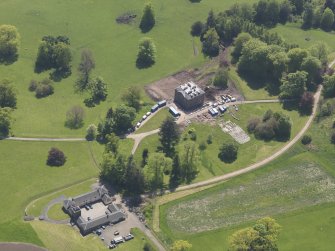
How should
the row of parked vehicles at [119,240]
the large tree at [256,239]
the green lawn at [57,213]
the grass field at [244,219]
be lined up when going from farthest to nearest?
the green lawn at [57,213], the grass field at [244,219], the row of parked vehicles at [119,240], the large tree at [256,239]

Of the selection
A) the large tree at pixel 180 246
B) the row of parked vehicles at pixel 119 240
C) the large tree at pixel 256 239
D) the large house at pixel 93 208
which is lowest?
the row of parked vehicles at pixel 119 240

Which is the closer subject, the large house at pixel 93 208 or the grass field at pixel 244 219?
the grass field at pixel 244 219

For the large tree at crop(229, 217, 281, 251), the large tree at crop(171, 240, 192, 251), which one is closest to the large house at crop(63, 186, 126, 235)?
the large tree at crop(171, 240, 192, 251)

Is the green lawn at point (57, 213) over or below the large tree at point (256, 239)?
below

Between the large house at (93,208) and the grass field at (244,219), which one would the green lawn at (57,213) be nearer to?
the large house at (93,208)

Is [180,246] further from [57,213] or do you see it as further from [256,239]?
[57,213]

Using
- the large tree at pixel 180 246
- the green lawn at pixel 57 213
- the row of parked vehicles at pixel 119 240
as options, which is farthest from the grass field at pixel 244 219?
the green lawn at pixel 57 213

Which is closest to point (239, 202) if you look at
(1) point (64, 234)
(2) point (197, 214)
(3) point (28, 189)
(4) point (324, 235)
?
(2) point (197, 214)

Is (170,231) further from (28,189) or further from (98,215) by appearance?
(28,189)

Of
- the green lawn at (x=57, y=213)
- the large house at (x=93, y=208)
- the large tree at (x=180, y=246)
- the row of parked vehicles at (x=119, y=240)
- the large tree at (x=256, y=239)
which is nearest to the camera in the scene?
the large tree at (x=256, y=239)
